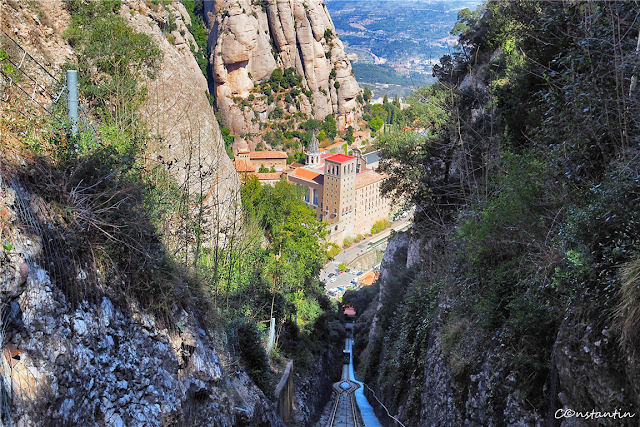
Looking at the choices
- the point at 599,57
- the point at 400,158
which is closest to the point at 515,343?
the point at 599,57

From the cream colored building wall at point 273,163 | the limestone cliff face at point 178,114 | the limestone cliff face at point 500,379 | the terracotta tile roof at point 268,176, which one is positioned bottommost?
the terracotta tile roof at point 268,176

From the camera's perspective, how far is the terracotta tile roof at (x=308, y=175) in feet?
242

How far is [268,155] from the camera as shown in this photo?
7938 cm

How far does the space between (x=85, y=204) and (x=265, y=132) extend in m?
83.6

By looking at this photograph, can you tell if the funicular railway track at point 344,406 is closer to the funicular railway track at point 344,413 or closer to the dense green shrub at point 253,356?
the funicular railway track at point 344,413

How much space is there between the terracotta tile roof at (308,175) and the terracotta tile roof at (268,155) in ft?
14.1

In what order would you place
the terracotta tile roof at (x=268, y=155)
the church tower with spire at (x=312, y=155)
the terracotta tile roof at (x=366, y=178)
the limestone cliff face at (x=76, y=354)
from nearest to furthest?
1. the limestone cliff face at (x=76, y=354)
2. the terracotta tile roof at (x=366, y=178)
3. the terracotta tile roof at (x=268, y=155)
4. the church tower with spire at (x=312, y=155)

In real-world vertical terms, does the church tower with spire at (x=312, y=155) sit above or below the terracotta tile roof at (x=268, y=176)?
above

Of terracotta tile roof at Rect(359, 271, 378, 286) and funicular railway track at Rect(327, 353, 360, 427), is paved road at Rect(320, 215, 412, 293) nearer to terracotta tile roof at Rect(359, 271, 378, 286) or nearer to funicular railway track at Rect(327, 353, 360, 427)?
terracotta tile roof at Rect(359, 271, 378, 286)

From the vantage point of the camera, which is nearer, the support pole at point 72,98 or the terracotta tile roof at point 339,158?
the support pole at point 72,98

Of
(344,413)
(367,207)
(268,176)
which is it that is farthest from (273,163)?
(344,413)

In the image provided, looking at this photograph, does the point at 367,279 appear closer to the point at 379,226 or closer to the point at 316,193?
the point at 316,193

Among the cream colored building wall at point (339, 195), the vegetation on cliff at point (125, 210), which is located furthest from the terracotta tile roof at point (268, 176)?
the vegetation on cliff at point (125, 210)

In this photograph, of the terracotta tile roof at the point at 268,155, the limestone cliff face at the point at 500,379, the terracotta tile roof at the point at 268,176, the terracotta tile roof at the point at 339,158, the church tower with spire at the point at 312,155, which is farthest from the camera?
the church tower with spire at the point at 312,155
